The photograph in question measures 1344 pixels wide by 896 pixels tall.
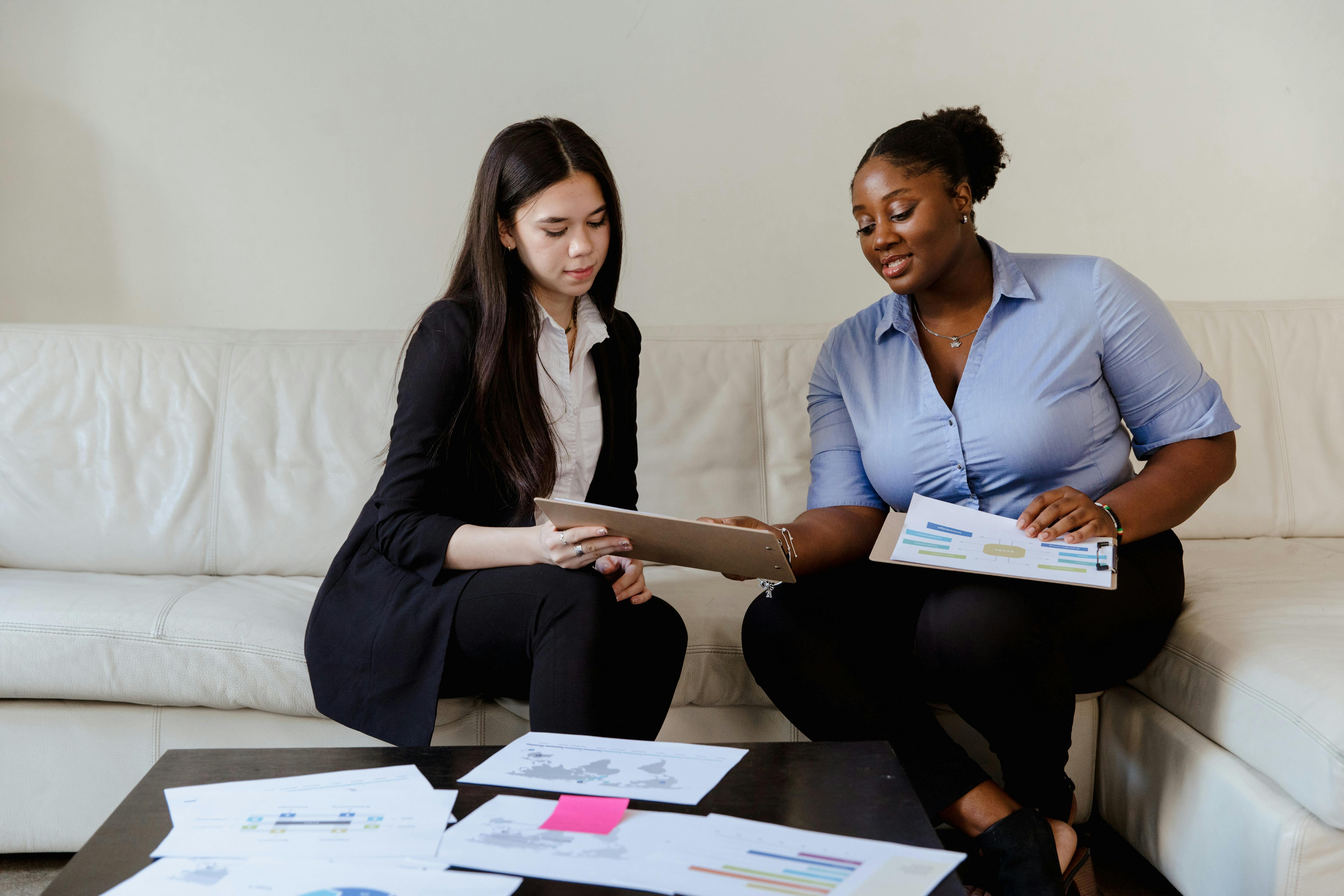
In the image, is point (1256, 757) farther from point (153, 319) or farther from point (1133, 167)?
point (153, 319)

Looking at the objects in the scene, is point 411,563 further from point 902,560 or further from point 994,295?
point 994,295

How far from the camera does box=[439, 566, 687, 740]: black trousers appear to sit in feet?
3.91

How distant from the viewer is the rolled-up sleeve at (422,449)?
1.37m

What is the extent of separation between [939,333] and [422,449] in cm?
78

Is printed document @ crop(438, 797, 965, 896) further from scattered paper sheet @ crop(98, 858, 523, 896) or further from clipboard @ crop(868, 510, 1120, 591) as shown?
clipboard @ crop(868, 510, 1120, 591)

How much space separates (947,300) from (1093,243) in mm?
1211

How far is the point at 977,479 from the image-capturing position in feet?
4.90

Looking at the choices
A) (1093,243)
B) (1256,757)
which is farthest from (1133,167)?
(1256,757)

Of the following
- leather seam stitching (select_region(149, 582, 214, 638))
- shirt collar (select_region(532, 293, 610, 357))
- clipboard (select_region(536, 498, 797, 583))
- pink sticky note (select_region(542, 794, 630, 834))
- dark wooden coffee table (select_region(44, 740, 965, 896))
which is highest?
shirt collar (select_region(532, 293, 610, 357))

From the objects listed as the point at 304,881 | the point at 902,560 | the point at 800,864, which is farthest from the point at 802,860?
the point at 902,560

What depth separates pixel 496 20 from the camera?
96.1 inches

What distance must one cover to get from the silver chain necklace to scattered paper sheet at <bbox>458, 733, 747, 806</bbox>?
800mm

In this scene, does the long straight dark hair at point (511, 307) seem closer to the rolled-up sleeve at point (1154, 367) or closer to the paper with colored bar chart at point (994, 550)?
the paper with colored bar chart at point (994, 550)

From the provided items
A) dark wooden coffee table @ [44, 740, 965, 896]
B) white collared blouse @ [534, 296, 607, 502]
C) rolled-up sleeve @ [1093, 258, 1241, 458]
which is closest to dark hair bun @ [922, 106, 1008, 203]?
rolled-up sleeve @ [1093, 258, 1241, 458]
